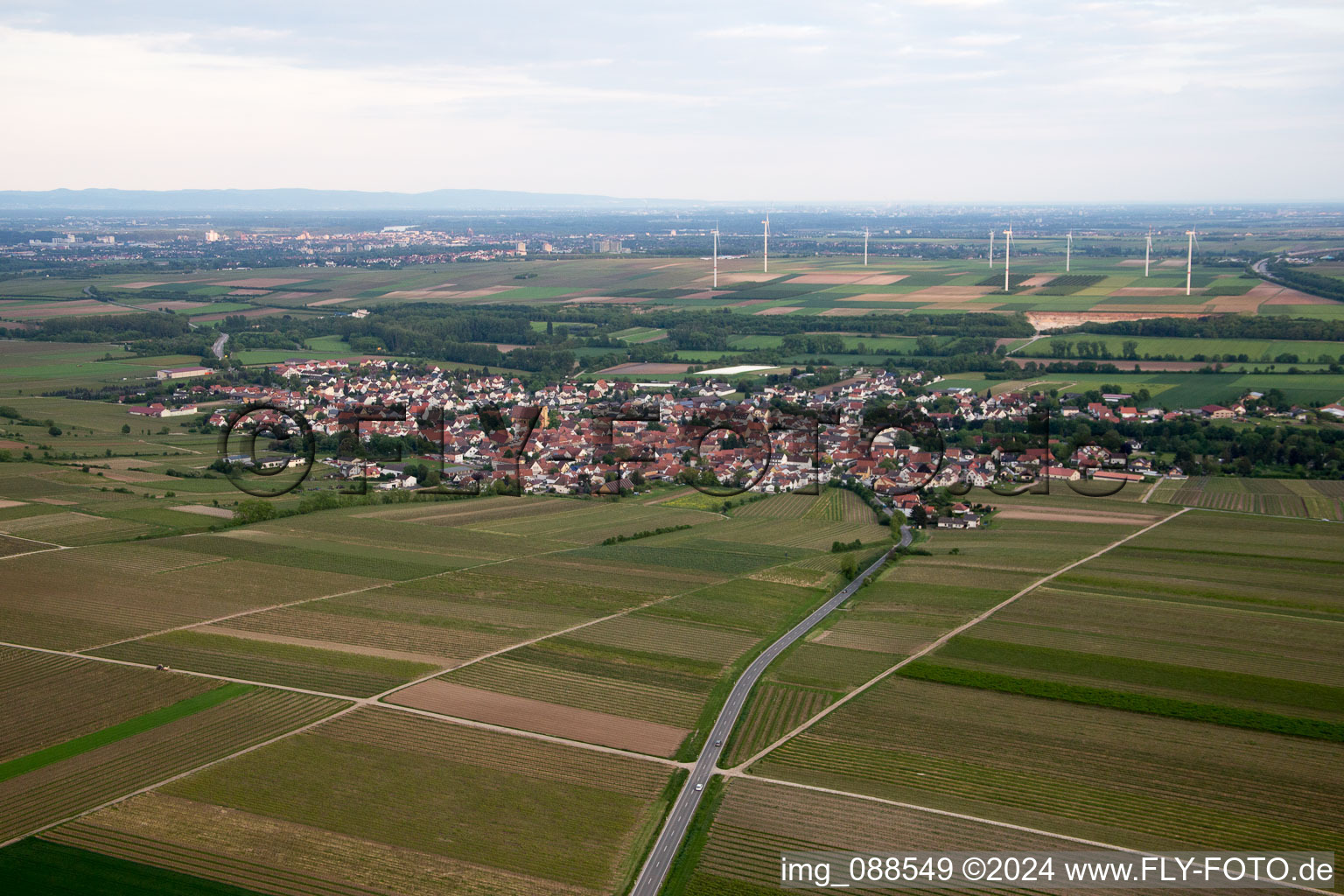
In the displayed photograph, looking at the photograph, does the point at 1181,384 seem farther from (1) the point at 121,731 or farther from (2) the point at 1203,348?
(1) the point at 121,731

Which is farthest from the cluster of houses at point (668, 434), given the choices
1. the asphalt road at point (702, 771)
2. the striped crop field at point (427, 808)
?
the striped crop field at point (427, 808)

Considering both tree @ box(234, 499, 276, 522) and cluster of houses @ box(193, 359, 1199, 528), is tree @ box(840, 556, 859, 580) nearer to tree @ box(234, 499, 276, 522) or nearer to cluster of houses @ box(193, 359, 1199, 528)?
cluster of houses @ box(193, 359, 1199, 528)

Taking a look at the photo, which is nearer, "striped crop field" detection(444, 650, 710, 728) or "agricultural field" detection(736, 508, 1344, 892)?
"agricultural field" detection(736, 508, 1344, 892)

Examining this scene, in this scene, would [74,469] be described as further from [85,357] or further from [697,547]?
[85,357]

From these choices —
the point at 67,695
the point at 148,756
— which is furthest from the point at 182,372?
the point at 148,756

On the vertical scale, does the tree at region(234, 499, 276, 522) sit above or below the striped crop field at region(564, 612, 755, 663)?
above

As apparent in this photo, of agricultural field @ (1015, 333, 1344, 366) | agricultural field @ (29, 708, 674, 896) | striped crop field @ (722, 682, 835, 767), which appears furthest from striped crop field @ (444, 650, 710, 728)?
agricultural field @ (1015, 333, 1344, 366)

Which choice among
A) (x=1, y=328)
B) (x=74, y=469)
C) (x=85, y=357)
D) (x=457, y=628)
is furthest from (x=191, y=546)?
(x=1, y=328)

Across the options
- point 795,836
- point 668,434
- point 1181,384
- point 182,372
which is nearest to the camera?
point 795,836
